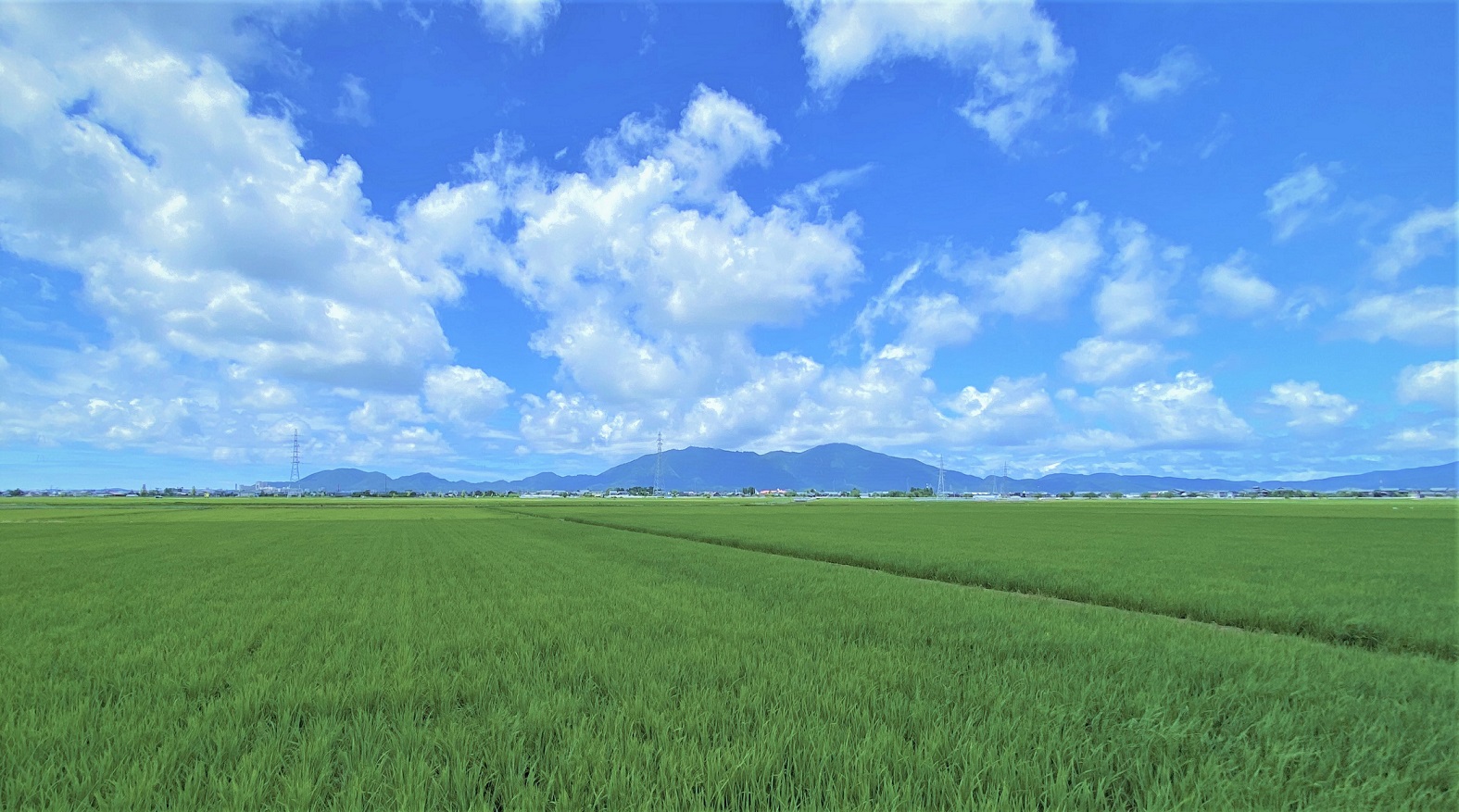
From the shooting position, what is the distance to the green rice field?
363 centimetres

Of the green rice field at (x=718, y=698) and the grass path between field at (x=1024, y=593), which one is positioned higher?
the green rice field at (x=718, y=698)

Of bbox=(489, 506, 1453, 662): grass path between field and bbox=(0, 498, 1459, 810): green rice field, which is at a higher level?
bbox=(0, 498, 1459, 810): green rice field

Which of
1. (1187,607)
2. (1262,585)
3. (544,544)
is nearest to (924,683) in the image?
(1187,607)

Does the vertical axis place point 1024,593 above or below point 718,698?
below

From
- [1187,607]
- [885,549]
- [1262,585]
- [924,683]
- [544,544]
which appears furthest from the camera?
[544,544]

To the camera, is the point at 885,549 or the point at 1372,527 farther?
the point at 1372,527

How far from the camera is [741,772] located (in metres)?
3.70

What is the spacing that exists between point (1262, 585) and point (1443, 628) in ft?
13.6

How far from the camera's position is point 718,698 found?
509 cm

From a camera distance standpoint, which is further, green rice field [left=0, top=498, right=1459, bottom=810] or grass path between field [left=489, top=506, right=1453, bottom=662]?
grass path between field [left=489, top=506, right=1453, bottom=662]

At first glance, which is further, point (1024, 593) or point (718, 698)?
point (1024, 593)

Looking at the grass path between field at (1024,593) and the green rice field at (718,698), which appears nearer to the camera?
the green rice field at (718,698)

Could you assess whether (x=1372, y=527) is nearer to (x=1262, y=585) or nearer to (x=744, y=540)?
(x=1262, y=585)

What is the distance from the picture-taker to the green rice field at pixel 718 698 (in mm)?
3629
